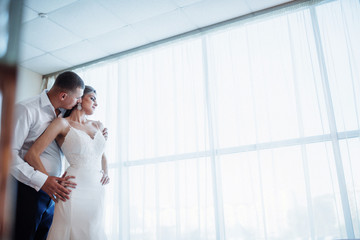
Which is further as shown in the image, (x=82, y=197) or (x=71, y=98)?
(x=71, y=98)

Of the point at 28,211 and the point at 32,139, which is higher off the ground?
the point at 32,139

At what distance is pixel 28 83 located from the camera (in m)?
4.54

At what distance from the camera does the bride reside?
2.28 m

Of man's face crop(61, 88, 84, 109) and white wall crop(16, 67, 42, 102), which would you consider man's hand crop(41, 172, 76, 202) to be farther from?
white wall crop(16, 67, 42, 102)

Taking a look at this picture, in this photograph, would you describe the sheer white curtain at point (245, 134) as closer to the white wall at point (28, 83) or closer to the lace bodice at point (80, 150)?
the lace bodice at point (80, 150)

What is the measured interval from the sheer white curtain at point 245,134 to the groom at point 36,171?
1232mm

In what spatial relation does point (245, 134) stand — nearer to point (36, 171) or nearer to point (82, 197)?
point (82, 197)

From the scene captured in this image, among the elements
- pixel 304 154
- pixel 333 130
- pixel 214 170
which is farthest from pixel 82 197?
pixel 333 130

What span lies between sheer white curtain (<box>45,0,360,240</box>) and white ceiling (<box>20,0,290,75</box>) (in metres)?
0.19

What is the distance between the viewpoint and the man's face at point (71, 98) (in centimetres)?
255

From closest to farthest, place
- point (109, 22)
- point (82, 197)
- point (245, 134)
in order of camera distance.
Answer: point (82, 197) < point (245, 134) < point (109, 22)

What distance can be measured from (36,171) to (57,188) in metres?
0.17

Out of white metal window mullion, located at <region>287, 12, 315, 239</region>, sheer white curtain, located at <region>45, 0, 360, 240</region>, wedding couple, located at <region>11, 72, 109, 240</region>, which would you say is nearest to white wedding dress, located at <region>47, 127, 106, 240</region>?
wedding couple, located at <region>11, 72, 109, 240</region>

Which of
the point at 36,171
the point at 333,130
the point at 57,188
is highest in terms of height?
the point at 333,130
